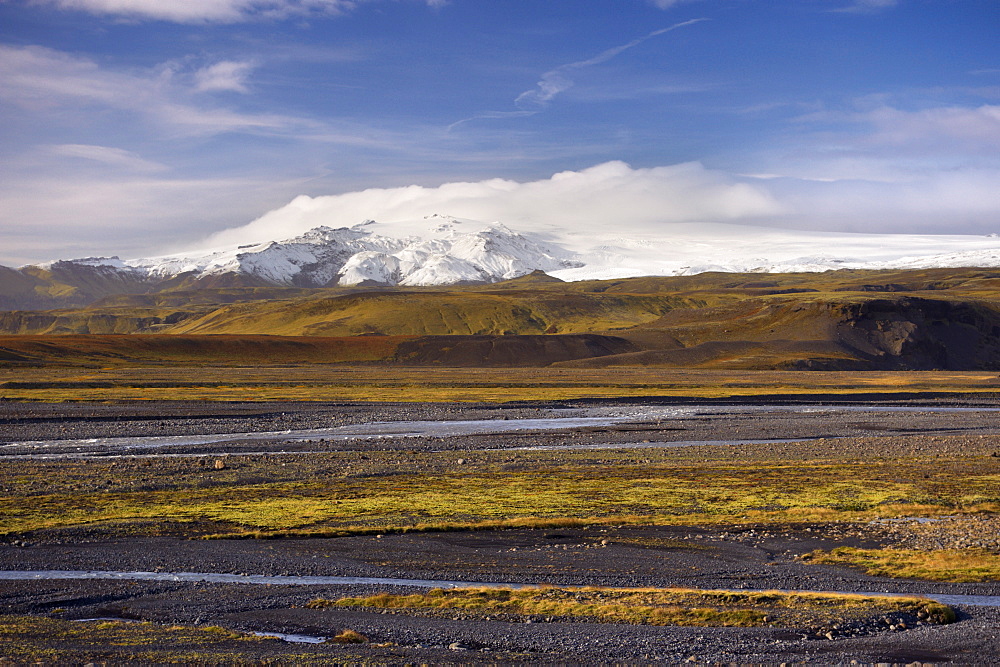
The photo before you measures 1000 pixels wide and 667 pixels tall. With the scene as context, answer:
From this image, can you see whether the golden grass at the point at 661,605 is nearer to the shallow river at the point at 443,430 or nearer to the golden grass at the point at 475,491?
the golden grass at the point at 475,491

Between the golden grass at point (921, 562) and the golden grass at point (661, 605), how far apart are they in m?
2.52

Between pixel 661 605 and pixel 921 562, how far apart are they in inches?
296

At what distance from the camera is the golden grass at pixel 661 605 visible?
16812 mm

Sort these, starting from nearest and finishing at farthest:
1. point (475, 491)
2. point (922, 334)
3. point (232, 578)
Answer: point (232, 578) < point (475, 491) < point (922, 334)

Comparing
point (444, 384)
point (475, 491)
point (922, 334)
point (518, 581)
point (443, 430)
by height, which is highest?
point (922, 334)

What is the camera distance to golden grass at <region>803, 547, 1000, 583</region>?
19844mm

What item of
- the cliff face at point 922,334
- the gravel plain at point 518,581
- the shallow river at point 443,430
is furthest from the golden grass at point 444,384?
the gravel plain at point 518,581

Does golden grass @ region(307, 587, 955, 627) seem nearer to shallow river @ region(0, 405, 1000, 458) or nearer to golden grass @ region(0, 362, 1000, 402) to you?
shallow river @ region(0, 405, 1000, 458)

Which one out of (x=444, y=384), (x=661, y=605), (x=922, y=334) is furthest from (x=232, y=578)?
(x=922, y=334)

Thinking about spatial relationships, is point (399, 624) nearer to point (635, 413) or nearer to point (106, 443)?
point (106, 443)

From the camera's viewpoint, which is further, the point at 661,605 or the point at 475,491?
the point at 475,491

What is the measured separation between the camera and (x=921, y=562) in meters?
21.0

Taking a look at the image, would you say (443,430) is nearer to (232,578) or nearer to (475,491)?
(475,491)

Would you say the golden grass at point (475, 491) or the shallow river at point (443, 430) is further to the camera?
the shallow river at point (443, 430)
